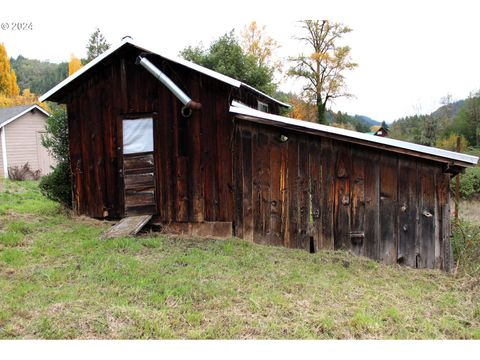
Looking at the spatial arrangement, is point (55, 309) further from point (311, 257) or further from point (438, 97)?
point (438, 97)

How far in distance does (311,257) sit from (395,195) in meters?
1.74

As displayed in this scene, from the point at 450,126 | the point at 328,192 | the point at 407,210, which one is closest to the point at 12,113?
the point at 328,192

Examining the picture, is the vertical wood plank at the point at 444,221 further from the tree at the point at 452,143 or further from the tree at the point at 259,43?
the tree at the point at 259,43

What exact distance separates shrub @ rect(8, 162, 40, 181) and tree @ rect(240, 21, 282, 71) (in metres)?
15.0

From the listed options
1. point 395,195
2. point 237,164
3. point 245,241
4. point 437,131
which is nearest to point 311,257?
point 245,241

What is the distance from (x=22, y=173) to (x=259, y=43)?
1680cm

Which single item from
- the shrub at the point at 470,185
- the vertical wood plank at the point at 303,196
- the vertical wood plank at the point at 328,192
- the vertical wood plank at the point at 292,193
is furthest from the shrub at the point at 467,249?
the shrub at the point at 470,185

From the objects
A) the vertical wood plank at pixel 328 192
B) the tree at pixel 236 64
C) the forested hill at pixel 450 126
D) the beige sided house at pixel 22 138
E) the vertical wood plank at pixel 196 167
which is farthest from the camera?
the forested hill at pixel 450 126

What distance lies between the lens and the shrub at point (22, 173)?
62.2 ft

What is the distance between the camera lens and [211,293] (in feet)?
14.2

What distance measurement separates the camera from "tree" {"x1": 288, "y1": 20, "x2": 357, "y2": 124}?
24.1m

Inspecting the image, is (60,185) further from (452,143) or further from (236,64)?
(452,143)

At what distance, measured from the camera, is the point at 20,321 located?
11.7ft

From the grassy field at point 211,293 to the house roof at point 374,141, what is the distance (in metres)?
1.83
